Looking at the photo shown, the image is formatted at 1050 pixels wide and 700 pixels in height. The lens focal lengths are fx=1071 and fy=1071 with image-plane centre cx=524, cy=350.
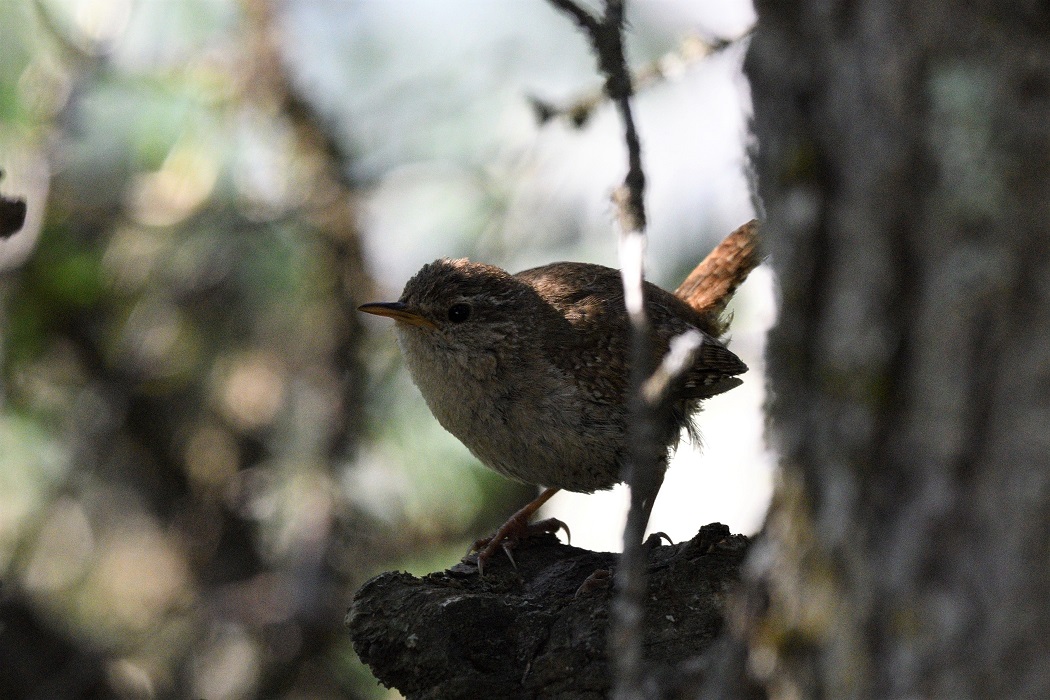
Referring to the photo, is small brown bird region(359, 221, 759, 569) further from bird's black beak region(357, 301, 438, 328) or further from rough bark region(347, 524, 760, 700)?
rough bark region(347, 524, 760, 700)

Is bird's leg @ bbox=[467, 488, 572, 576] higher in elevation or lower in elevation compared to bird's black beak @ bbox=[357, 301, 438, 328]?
lower

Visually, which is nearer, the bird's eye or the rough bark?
the rough bark

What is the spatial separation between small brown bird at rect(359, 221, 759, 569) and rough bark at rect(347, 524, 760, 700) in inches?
20.9

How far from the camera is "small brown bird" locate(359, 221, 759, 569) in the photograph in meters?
3.31

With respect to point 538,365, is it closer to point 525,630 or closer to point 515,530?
point 515,530

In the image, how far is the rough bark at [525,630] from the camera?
94.2 inches

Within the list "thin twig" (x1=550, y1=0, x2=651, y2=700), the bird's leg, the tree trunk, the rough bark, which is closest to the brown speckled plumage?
the bird's leg

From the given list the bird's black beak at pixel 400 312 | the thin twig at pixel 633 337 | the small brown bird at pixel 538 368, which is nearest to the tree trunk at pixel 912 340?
the thin twig at pixel 633 337

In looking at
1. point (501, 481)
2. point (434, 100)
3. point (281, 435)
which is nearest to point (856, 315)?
point (501, 481)

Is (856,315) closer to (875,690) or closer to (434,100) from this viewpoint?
(875,690)

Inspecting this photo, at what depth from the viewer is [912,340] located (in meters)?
1.23

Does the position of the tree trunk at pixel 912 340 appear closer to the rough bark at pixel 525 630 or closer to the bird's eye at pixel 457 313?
the rough bark at pixel 525 630

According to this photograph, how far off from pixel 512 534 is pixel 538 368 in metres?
0.53

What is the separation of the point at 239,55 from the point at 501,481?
251 centimetres
